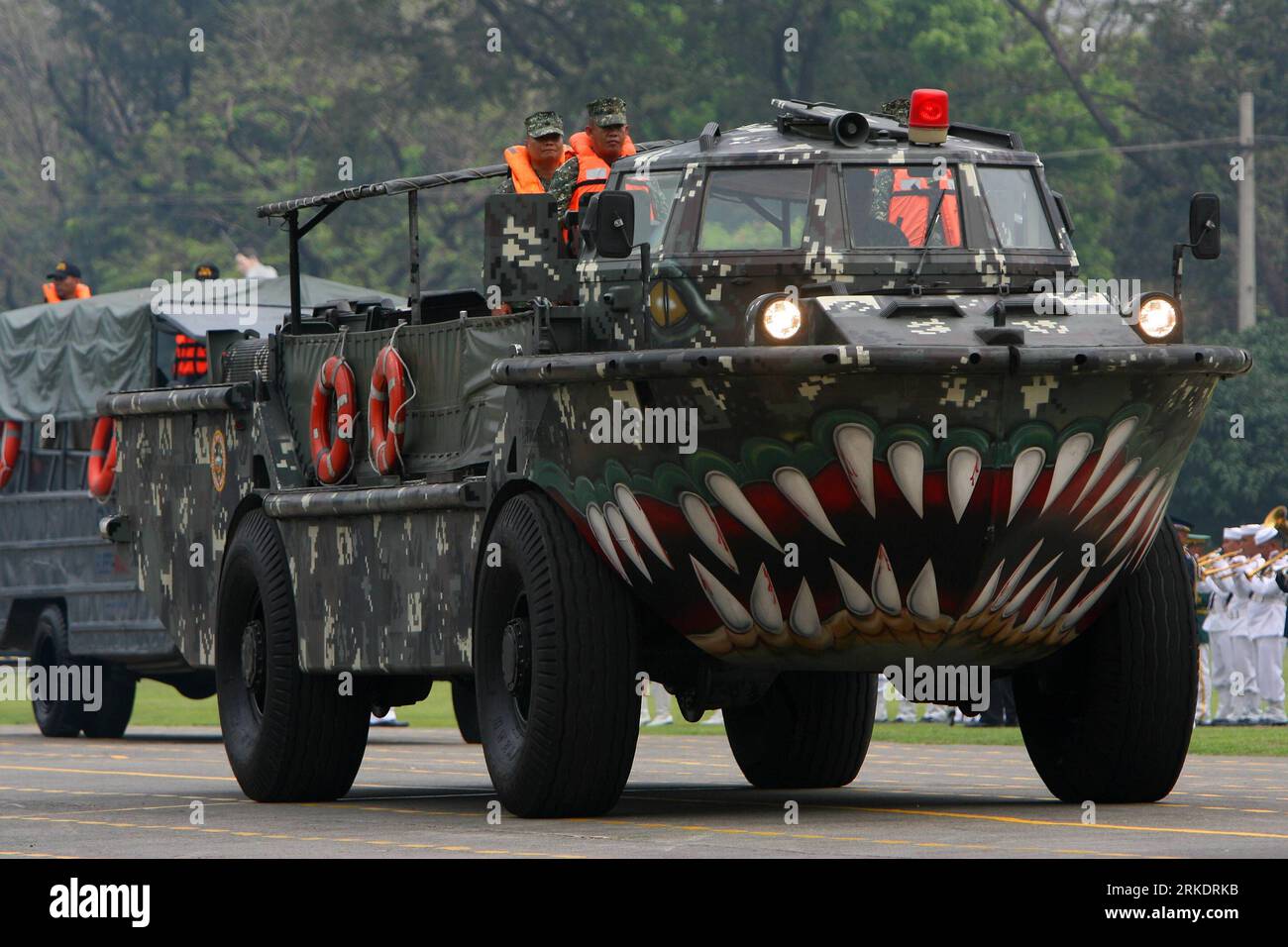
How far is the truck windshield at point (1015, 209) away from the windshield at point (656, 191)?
1.41 m

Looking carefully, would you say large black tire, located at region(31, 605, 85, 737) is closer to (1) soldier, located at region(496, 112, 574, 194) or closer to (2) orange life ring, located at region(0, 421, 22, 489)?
(2) orange life ring, located at region(0, 421, 22, 489)

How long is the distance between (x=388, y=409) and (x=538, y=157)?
5.22 feet

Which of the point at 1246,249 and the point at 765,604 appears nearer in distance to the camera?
the point at 765,604

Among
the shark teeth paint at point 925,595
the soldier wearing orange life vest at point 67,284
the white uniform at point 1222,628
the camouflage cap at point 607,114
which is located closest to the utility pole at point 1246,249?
the white uniform at point 1222,628

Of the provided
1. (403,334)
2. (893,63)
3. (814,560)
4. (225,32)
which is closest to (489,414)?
(403,334)

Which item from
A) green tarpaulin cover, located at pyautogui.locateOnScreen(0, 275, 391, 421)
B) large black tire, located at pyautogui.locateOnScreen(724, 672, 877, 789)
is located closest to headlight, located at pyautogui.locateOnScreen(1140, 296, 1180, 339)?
large black tire, located at pyautogui.locateOnScreen(724, 672, 877, 789)

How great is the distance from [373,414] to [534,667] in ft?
8.74

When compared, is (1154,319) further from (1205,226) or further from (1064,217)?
(1064,217)

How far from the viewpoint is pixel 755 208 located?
13.3 m

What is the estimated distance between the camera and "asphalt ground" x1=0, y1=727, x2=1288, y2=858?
1180 cm

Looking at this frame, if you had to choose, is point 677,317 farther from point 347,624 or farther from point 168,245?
point 168,245

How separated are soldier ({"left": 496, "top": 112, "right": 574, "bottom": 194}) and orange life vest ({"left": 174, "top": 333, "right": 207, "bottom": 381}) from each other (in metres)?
9.77

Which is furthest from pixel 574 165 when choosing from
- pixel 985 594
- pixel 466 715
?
pixel 466 715

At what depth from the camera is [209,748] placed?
23859mm
